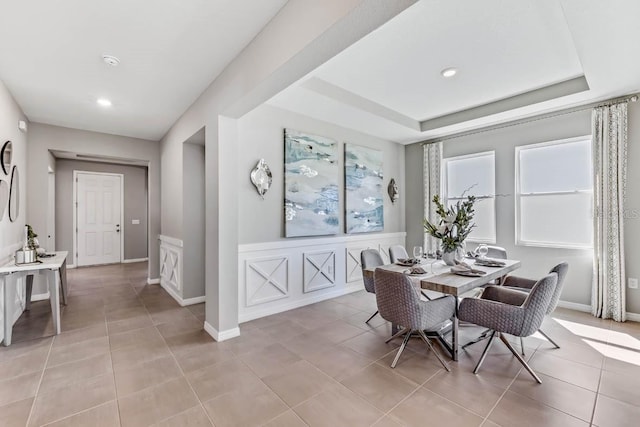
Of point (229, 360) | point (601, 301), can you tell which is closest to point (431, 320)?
point (229, 360)

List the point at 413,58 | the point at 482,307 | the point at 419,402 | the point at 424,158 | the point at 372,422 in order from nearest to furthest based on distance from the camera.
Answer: the point at 372,422, the point at 419,402, the point at 482,307, the point at 413,58, the point at 424,158

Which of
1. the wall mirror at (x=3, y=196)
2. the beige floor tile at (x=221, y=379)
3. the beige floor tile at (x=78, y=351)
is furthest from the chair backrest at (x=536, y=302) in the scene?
the wall mirror at (x=3, y=196)

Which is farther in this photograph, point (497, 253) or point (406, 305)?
point (497, 253)

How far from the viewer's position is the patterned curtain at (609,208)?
3328 mm

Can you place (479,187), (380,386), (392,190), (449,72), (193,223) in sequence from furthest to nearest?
(392,190)
(479,187)
(193,223)
(449,72)
(380,386)

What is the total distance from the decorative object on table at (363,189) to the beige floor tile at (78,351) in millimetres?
3314

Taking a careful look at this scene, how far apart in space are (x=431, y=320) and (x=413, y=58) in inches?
95.7

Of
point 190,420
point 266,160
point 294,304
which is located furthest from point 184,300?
point 190,420

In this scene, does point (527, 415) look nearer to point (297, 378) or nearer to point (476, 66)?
point (297, 378)

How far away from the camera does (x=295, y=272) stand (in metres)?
3.94

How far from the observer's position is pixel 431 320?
2387 millimetres

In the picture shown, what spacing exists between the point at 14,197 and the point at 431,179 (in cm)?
587

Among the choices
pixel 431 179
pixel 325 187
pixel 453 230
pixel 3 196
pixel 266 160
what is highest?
pixel 266 160

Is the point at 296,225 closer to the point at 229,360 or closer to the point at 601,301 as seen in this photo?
the point at 229,360
